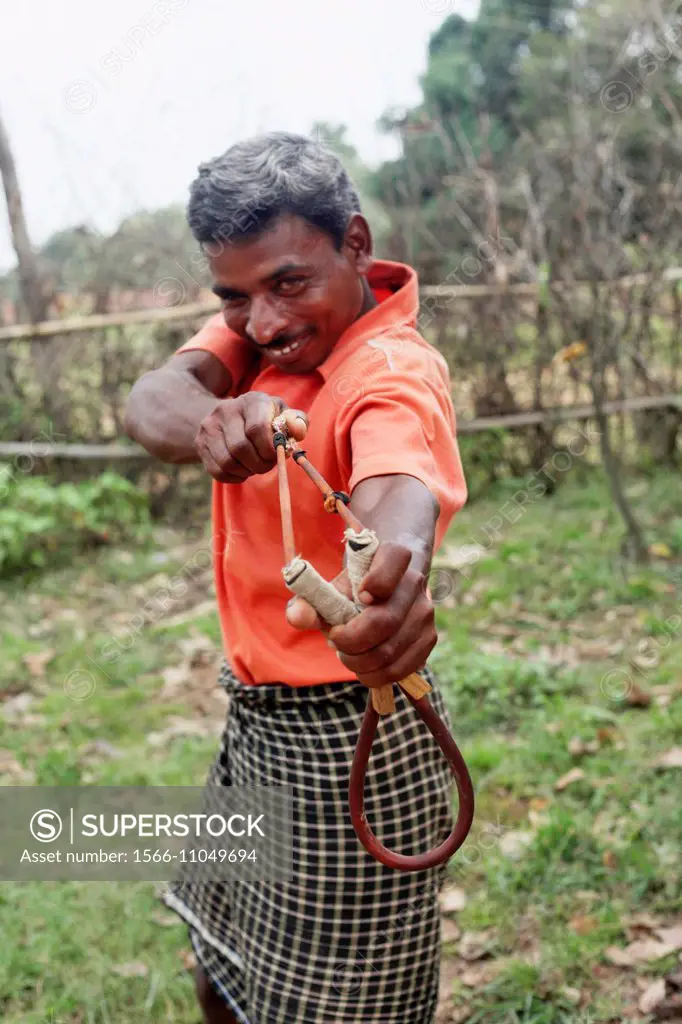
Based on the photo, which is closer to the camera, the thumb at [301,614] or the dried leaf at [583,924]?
the thumb at [301,614]

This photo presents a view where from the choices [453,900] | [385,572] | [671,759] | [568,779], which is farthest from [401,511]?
[671,759]

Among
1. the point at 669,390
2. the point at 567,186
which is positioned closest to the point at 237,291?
the point at 669,390

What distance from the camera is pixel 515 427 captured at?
7.06 meters

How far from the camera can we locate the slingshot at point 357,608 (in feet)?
3.61

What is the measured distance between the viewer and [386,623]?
43.9 inches

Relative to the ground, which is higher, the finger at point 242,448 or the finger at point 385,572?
the finger at point 242,448

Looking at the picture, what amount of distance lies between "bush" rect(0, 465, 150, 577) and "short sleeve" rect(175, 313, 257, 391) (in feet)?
13.9

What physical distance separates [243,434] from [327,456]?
0.21 meters

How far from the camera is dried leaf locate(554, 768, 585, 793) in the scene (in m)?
3.42

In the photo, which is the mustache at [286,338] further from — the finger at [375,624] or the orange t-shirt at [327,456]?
the finger at [375,624]

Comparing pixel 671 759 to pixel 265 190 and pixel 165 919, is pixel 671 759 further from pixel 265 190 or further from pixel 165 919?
pixel 265 190

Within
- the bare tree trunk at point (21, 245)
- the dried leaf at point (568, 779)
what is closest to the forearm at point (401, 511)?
the dried leaf at point (568, 779)

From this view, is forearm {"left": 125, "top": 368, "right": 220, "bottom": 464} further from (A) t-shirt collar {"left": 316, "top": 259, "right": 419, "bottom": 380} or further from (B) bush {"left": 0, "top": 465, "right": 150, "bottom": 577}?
(B) bush {"left": 0, "top": 465, "right": 150, "bottom": 577}

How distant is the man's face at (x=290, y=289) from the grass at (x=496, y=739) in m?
1.88
